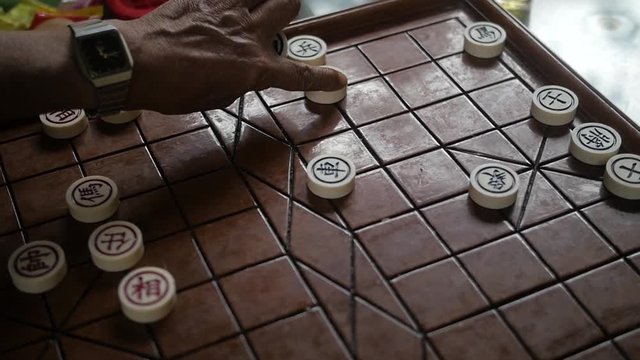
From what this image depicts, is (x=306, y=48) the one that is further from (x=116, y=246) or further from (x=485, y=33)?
(x=116, y=246)

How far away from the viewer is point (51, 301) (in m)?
1.30

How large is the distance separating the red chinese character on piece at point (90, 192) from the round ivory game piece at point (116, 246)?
0.27 ft

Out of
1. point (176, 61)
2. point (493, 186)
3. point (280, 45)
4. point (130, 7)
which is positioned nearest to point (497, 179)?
point (493, 186)

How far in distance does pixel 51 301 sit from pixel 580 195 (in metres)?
0.96

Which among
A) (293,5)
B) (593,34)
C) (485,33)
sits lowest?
(593,34)

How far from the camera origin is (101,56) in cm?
129

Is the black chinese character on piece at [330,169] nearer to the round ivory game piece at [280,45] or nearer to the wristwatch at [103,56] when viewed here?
the round ivory game piece at [280,45]

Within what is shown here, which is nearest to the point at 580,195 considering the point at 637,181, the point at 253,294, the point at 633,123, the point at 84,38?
the point at 637,181

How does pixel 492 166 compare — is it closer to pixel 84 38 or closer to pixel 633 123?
pixel 633 123

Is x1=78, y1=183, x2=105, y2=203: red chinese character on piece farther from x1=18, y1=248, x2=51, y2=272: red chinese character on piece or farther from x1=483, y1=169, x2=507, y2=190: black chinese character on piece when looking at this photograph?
x1=483, y1=169, x2=507, y2=190: black chinese character on piece

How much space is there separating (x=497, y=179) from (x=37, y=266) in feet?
2.73

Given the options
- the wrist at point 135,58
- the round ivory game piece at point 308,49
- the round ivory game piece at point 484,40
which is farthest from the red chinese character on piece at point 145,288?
the round ivory game piece at point 484,40

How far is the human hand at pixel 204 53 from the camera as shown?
1.35 metres

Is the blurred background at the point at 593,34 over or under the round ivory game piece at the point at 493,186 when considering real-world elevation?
under
